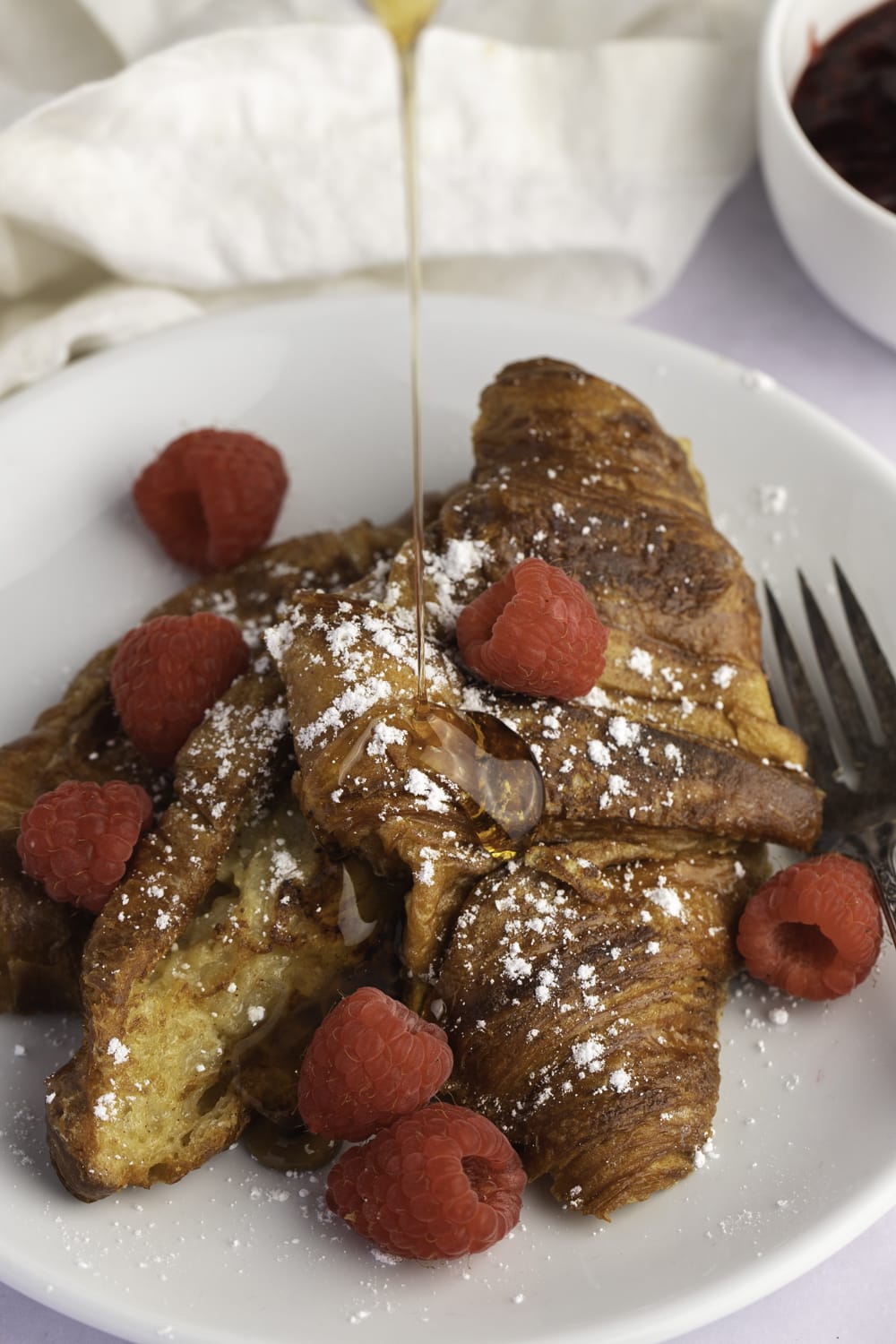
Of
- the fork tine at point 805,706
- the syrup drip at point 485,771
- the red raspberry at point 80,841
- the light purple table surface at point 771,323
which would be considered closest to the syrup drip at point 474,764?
the syrup drip at point 485,771

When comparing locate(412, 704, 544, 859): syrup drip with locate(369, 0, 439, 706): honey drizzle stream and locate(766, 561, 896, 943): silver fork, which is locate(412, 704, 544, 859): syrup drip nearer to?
locate(369, 0, 439, 706): honey drizzle stream

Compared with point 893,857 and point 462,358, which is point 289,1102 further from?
point 462,358

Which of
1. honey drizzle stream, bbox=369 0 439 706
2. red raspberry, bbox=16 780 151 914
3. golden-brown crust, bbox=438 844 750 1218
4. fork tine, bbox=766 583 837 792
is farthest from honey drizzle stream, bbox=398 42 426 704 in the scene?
fork tine, bbox=766 583 837 792

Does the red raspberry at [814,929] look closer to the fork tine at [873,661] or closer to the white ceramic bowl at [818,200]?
the fork tine at [873,661]

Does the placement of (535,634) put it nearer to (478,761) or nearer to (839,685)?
(478,761)

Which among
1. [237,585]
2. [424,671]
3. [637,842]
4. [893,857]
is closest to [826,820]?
[893,857]

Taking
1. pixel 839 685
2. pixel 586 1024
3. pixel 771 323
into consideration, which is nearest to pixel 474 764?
pixel 586 1024
